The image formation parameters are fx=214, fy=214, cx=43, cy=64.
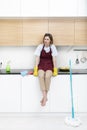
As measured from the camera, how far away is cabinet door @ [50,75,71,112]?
3375mm

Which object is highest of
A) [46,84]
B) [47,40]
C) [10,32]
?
[10,32]

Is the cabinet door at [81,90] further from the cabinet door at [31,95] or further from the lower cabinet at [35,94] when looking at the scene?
the cabinet door at [31,95]

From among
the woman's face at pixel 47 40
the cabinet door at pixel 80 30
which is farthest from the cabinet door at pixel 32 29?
the cabinet door at pixel 80 30

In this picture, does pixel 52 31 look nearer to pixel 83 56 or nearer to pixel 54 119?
pixel 83 56

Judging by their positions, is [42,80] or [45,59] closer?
[42,80]
